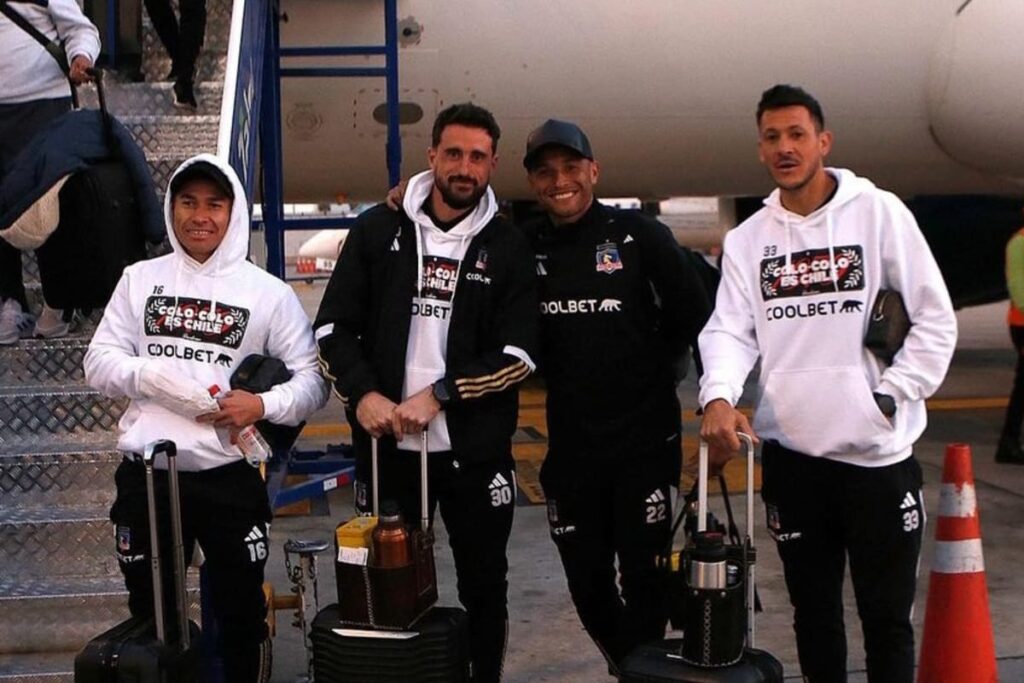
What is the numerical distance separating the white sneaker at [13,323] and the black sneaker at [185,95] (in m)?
1.12

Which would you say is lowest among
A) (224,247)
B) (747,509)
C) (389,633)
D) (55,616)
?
(55,616)

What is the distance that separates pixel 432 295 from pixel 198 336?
2.08 ft

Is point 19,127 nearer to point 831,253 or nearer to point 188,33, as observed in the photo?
point 188,33

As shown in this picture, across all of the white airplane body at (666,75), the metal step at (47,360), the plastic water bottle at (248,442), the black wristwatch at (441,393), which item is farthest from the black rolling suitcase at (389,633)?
the white airplane body at (666,75)

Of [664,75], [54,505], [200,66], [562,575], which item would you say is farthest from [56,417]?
[664,75]

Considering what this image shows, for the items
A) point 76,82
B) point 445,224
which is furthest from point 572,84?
point 445,224

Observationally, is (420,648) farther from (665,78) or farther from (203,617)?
(665,78)

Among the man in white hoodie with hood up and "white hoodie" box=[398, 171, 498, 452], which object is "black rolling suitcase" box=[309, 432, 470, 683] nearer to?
"white hoodie" box=[398, 171, 498, 452]

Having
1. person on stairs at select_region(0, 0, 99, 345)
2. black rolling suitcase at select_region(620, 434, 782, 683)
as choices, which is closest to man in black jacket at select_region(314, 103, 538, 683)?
black rolling suitcase at select_region(620, 434, 782, 683)

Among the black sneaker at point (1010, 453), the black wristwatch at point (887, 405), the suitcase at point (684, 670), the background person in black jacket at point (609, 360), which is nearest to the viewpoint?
the suitcase at point (684, 670)

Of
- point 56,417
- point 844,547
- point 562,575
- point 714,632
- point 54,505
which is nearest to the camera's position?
point 714,632

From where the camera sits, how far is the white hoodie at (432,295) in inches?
136

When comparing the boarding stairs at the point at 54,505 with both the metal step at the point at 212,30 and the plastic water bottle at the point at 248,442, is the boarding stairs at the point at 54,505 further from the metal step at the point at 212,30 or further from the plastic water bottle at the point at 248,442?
the metal step at the point at 212,30

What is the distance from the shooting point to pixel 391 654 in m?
3.23
